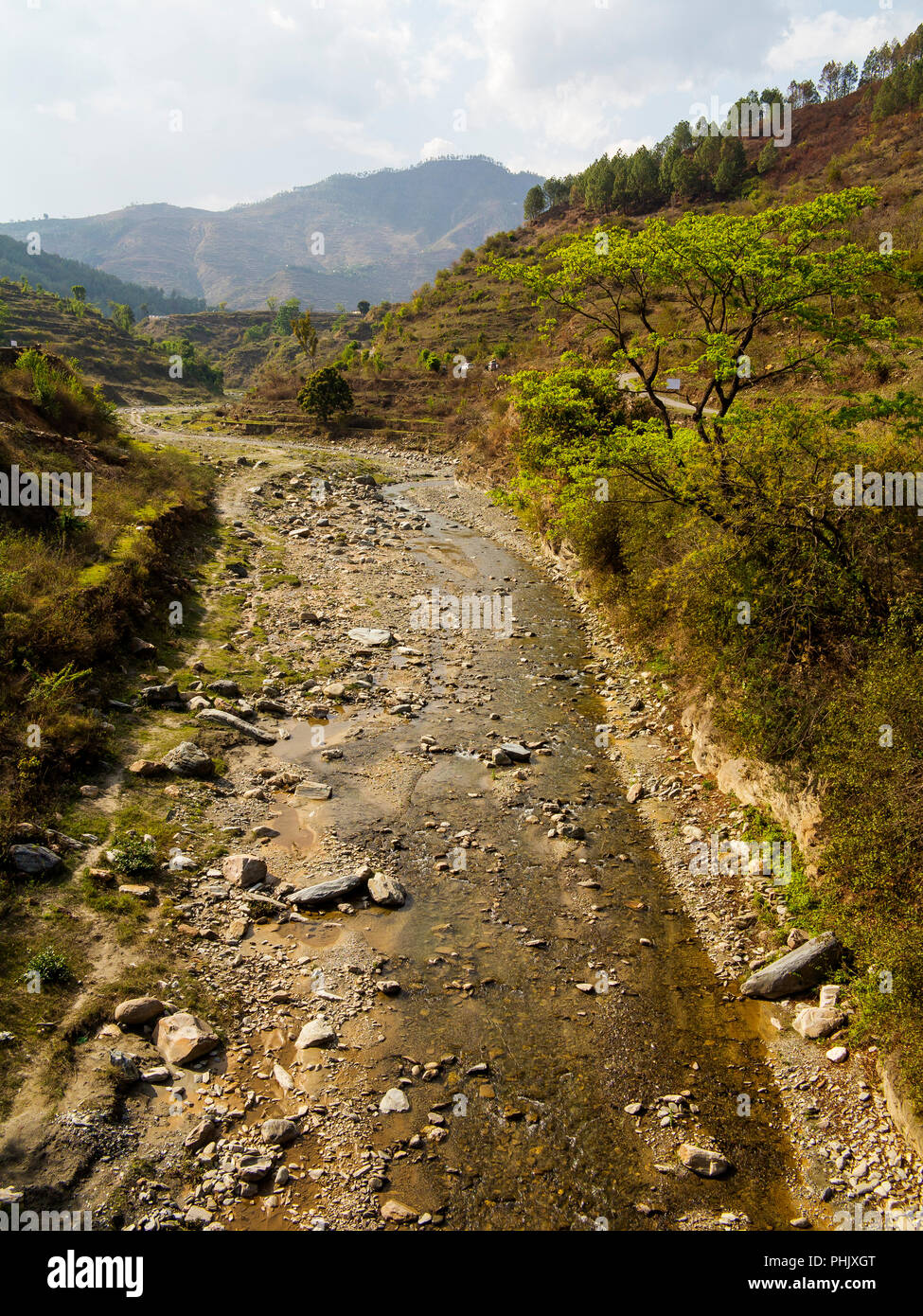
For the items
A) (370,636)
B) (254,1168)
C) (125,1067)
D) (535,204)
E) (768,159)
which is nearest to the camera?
(254,1168)

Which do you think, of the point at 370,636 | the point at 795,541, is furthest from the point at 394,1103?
the point at 370,636

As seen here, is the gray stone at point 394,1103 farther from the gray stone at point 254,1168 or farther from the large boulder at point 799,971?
the large boulder at point 799,971

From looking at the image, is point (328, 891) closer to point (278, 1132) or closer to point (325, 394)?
point (278, 1132)

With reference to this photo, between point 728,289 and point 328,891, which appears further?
point 728,289

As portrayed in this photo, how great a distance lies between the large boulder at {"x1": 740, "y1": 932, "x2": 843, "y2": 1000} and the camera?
9.62 metres

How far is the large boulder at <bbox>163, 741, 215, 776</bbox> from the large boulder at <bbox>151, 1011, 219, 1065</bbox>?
5.75m

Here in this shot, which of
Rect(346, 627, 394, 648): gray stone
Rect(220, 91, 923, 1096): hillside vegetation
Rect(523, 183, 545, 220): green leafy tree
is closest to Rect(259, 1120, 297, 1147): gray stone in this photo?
Rect(220, 91, 923, 1096): hillside vegetation

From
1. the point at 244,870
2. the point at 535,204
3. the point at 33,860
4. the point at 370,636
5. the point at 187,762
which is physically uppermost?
the point at 535,204

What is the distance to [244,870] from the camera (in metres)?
11.3

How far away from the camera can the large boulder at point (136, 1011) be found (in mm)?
8422

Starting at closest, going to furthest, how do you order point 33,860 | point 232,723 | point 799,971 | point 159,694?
point 799,971 → point 33,860 → point 159,694 → point 232,723

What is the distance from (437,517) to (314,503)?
283 inches

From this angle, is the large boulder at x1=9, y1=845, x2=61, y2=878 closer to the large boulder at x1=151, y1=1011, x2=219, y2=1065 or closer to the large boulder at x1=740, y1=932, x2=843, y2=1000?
the large boulder at x1=151, y1=1011, x2=219, y2=1065

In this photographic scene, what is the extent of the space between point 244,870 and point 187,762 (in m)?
3.35
